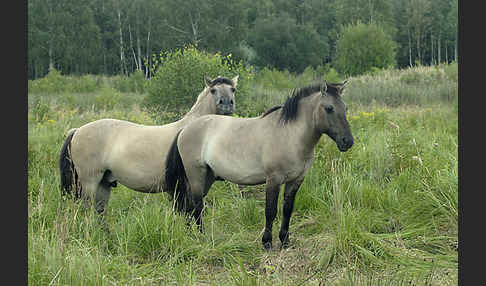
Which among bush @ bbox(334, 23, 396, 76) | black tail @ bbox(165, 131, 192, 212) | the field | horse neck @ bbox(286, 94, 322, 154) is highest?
bush @ bbox(334, 23, 396, 76)

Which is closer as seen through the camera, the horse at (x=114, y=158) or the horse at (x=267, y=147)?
the horse at (x=267, y=147)

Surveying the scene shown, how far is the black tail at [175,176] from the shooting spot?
4.65 metres

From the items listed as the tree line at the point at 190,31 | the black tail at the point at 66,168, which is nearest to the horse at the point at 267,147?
the black tail at the point at 66,168

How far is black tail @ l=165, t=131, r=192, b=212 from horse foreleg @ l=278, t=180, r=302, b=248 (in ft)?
3.55

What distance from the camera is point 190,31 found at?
119 feet

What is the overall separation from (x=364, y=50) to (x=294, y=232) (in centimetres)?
3119

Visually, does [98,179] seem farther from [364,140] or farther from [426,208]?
[364,140]

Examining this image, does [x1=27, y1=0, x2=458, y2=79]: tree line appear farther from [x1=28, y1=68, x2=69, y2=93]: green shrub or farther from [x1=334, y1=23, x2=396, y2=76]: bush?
[x1=28, y1=68, x2=69, y2=93]: green shrub

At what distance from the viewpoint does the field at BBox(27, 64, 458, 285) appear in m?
3.39

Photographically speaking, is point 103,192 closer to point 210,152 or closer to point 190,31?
point 210,152

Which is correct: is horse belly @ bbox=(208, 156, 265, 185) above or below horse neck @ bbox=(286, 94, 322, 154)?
below

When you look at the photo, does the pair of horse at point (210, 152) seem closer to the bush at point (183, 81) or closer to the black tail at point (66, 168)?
the black tail at point (66, 168)

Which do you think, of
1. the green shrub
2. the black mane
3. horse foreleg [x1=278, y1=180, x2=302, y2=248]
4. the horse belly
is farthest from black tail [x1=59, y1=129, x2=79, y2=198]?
the green shrub

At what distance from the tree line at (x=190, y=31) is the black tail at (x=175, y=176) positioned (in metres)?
29.7
